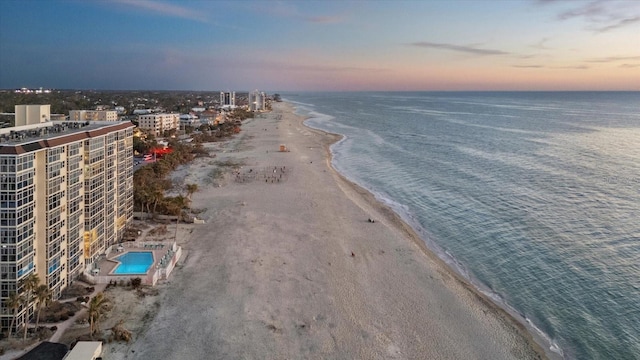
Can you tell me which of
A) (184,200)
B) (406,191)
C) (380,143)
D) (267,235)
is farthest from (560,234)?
(380,143)

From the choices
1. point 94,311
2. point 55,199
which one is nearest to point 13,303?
point 94,311

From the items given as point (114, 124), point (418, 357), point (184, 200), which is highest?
point (114, 124)

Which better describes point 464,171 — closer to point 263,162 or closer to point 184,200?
point 263,162

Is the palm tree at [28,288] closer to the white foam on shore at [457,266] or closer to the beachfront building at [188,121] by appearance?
the white foam on shore at [457,266]

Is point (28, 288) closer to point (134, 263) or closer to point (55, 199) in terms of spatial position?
point (55, 199)

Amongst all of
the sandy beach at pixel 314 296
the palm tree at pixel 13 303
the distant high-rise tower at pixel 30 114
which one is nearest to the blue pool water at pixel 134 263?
the sandy beach at pixel 314 296

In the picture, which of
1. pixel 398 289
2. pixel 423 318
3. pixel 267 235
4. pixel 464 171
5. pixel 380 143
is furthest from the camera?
pixel 380 143

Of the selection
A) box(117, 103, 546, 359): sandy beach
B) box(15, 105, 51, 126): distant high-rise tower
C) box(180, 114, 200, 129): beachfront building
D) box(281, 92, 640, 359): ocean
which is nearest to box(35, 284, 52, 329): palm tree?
box(117, 103, 546, 359): sandy beach
